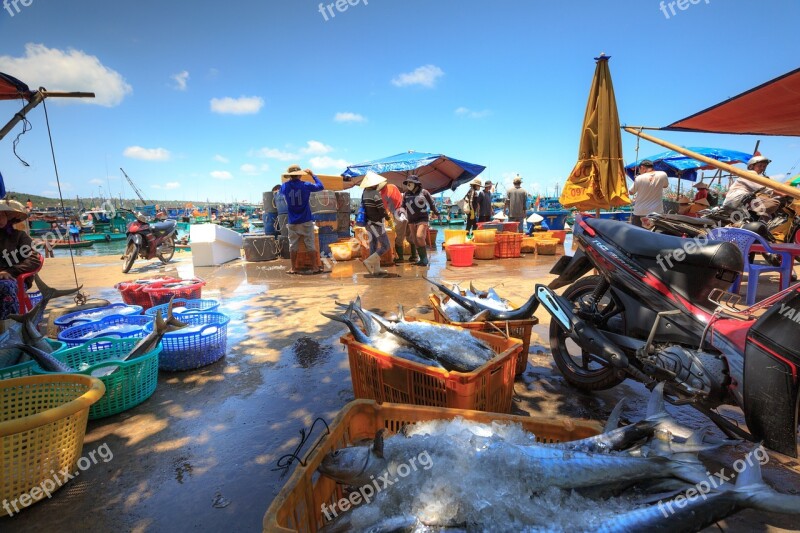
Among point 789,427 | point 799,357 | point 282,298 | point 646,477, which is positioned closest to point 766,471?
point 789,427

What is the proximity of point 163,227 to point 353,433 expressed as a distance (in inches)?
432

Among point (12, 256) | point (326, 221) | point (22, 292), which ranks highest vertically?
point (326, 221)

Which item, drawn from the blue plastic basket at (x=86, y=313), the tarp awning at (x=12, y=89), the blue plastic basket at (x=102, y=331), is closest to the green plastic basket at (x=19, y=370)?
the blue plastic basket at (x=102, y=331)

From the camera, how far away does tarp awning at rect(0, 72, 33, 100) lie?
14.1 feet

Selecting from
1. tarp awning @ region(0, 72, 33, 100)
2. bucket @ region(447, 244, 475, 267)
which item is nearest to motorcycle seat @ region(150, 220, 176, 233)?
tarp awning @ region(0, 72, 33, 100)

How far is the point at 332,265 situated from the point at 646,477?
27.8ft

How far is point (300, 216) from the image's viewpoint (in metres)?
8.53

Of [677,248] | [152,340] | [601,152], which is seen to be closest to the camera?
[677,248]

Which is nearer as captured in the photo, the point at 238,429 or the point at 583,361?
the point at 238,429

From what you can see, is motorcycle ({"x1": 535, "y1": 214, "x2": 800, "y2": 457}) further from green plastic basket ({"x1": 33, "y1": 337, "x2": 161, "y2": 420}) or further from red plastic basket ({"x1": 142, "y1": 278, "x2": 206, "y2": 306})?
red plastic basket ({"x1": 142, "y1": 278, "x2": 206, "y2": 306})

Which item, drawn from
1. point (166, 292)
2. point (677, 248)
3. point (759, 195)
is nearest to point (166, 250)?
point (166, 292)

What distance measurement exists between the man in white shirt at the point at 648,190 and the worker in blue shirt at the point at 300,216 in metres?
6.64

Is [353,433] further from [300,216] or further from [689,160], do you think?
[689,160]

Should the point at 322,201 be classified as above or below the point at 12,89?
below
